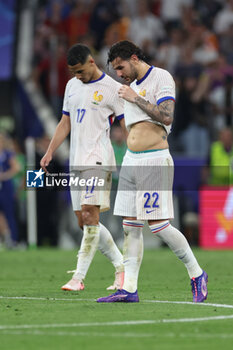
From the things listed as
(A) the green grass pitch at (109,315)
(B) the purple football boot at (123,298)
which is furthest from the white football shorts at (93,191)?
(B) the purple football boot at (123,298)

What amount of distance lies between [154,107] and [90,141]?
1898 millimetres

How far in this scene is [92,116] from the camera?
9.98 metres

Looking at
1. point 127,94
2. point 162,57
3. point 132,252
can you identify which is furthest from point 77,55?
point 162,57

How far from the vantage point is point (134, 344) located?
19.6 feet

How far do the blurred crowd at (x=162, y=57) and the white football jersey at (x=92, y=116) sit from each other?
8.38 m

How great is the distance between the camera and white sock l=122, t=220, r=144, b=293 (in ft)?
27.8

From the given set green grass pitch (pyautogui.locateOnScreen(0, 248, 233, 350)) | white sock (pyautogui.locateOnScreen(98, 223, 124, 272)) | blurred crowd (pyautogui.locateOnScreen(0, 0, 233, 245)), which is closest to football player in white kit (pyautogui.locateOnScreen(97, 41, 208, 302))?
green grass pitch (pyautogui.locateOnScreen(0, 248, 233, 350))

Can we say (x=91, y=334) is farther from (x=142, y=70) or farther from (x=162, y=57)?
(x=162, y=57)

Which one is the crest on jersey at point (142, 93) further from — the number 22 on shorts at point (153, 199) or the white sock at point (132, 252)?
the white sock at point (132, 252)

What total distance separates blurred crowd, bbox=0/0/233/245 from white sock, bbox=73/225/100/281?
27.9 feet

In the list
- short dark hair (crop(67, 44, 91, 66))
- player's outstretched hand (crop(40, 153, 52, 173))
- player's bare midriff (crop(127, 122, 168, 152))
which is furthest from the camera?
short dark hair (crop(67, 44, 91, 66))

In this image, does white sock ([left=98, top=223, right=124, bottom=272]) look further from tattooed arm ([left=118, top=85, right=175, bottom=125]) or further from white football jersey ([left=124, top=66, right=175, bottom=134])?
tattooed arm ([left=118, top=85, right=175, bottom=125])

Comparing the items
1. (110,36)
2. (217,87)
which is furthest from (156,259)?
(110,36)

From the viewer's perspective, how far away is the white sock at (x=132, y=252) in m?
8.48
